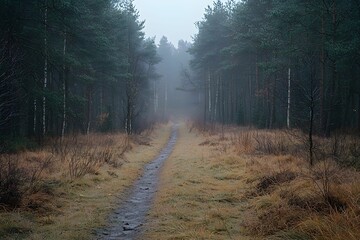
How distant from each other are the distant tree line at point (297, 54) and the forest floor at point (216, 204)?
2918 mm

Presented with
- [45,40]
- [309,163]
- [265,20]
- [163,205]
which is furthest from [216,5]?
[163,205]

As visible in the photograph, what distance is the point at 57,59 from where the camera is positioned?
54.4ft

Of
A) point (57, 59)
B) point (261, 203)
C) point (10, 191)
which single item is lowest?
point (261, 203)

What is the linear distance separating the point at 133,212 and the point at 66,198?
2.03 m

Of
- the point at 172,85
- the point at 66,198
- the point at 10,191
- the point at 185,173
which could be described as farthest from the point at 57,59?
the point at 172,85

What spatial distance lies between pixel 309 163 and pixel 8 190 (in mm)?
8608

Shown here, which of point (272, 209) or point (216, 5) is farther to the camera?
point (216, 5)

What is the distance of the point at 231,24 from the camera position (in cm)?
3450

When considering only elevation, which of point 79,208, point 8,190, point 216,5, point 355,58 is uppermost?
point 216,5

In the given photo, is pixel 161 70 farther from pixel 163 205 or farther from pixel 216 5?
pixel 163 205

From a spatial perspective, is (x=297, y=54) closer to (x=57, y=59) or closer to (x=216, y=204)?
(x=57, y=59)

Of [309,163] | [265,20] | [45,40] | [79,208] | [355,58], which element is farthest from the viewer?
[265,20]

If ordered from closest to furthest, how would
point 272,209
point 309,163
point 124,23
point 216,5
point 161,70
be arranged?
point 272,209, point 309,163, point 124,23, point 216,5, point 161,70

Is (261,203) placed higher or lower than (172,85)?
lower
